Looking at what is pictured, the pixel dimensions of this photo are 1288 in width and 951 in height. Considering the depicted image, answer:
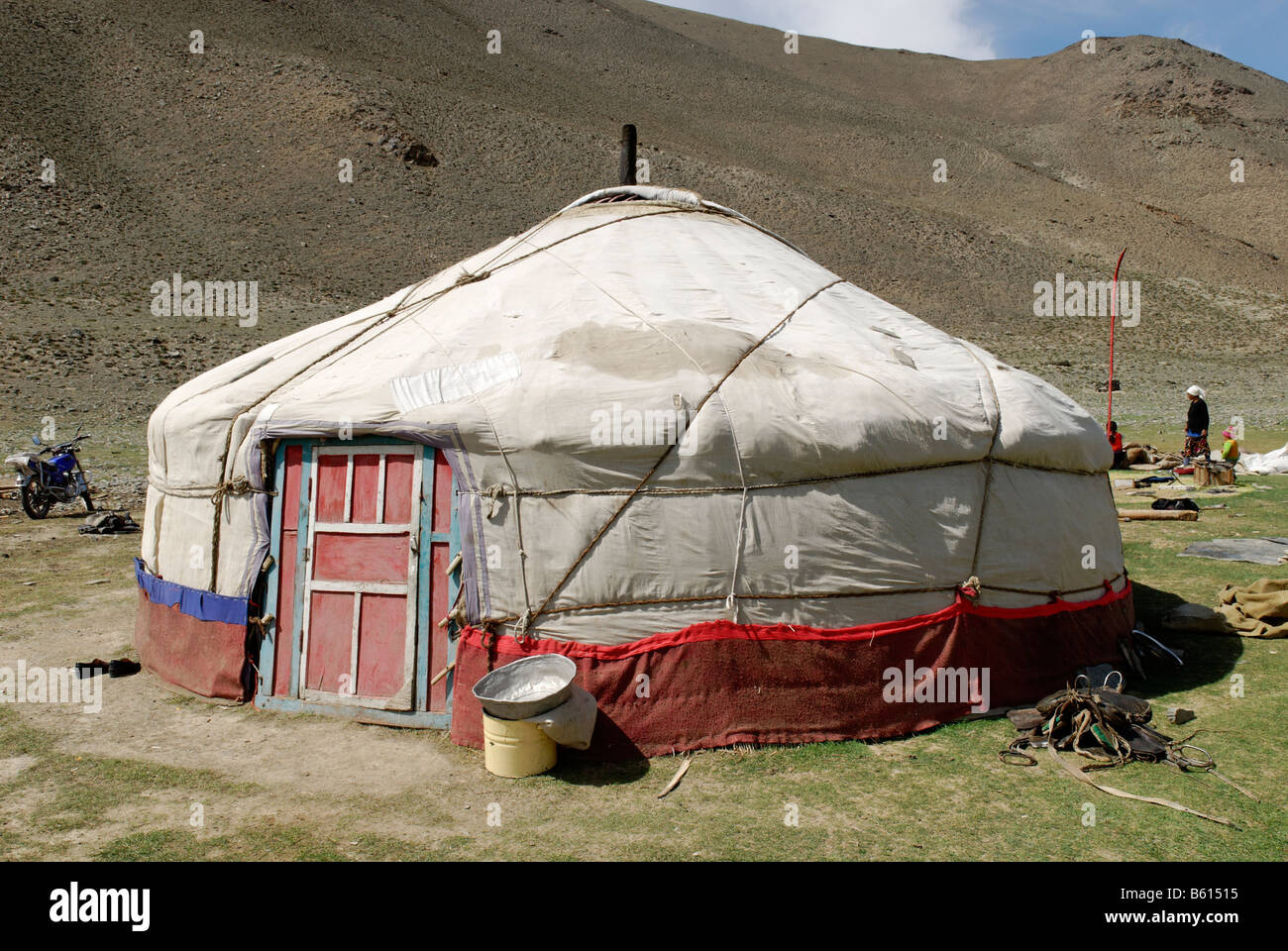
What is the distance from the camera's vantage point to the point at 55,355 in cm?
2170

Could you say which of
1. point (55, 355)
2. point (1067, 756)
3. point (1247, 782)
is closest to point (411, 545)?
point (1067, 756)

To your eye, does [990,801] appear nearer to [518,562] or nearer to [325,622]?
[518,562]

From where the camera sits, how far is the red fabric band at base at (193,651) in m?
5.06

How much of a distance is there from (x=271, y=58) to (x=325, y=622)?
4619 cm

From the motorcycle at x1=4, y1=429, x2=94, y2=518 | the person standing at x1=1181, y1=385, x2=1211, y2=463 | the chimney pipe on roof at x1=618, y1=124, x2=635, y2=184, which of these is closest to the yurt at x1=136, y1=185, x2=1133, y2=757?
the chimney pipe on roof at x1=618, y1=124, x2=635, y2=184

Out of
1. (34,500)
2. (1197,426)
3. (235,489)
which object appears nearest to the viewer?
(235,489)

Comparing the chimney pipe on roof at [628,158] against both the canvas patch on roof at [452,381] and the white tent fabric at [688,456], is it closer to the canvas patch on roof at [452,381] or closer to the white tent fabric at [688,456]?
the white tent fabric at [688,456]

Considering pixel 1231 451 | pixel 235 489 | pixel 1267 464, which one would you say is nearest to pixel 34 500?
pixel 235 489

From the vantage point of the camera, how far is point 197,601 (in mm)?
5191

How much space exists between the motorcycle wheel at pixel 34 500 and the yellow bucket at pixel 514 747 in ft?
31.0

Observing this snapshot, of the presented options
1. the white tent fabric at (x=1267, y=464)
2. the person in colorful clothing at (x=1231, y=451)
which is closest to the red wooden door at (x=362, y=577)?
the person in colorful clothing at (x=1231, y=451)

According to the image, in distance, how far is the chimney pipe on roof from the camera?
24.7 feet

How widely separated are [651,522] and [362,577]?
157 cm

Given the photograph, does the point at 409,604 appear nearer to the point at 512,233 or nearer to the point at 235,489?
the point at 235,489
